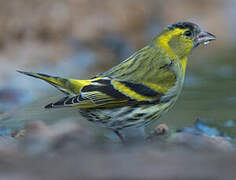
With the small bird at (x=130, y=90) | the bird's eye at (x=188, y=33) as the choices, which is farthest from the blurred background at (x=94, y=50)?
the bird's eye at (x=188, y=33)

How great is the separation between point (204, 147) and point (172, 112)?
2487mm

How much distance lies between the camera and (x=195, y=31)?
267 inches

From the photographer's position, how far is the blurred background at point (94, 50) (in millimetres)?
8109

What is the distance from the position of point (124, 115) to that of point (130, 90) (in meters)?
0.30

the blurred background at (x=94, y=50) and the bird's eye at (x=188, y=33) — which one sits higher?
the bird's eye at (x=188, y=33)

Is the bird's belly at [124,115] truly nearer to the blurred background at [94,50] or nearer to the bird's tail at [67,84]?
the bird's tail at [67,84]

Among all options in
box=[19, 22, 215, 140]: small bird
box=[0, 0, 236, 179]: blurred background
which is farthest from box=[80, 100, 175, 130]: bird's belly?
box=[0, 0, 236, 179]: blurred background

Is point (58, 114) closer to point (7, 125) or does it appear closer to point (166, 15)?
point (7, 125)

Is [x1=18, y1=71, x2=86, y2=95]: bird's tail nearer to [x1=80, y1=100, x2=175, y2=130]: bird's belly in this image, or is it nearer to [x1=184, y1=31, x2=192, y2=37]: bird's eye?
[x1=80, y1=100, x2=175, y2=130]: bird's belly

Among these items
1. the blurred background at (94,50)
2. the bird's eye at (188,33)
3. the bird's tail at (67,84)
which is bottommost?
the blurred background at (94,50)

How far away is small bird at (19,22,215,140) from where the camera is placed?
5848 mm

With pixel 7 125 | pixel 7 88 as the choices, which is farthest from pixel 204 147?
pixel 7 88

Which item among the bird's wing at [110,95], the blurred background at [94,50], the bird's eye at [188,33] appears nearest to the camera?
the bird's wing at [110,95]

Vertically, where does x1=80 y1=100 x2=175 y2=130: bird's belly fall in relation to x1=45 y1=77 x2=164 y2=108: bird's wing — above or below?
below
